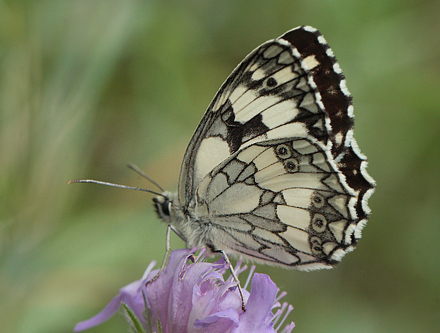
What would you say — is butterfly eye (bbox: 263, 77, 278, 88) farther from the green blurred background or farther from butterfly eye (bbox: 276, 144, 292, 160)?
the green blurred background

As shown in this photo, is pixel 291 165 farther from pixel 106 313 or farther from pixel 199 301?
pixel 106 313

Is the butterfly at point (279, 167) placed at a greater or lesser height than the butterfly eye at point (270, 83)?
lesser

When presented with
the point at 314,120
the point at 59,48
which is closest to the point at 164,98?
the point at 59,48

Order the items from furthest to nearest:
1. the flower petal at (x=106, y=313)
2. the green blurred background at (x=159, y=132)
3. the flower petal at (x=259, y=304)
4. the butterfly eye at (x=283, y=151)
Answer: the green blurred background at (x=159, y=132)
the butterfly eye at (x=283, y=151)
the flower petal at (x=106, y=313)
the flower petal at (x=259, y=304)

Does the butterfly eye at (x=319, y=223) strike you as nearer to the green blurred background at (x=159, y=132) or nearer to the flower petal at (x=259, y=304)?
the flower petal at (x=259, y=304)

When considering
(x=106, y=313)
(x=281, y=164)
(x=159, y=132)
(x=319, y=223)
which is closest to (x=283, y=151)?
(x=281, y=164)

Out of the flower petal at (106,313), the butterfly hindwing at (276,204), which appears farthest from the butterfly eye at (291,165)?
the flower petal at (106,313)
